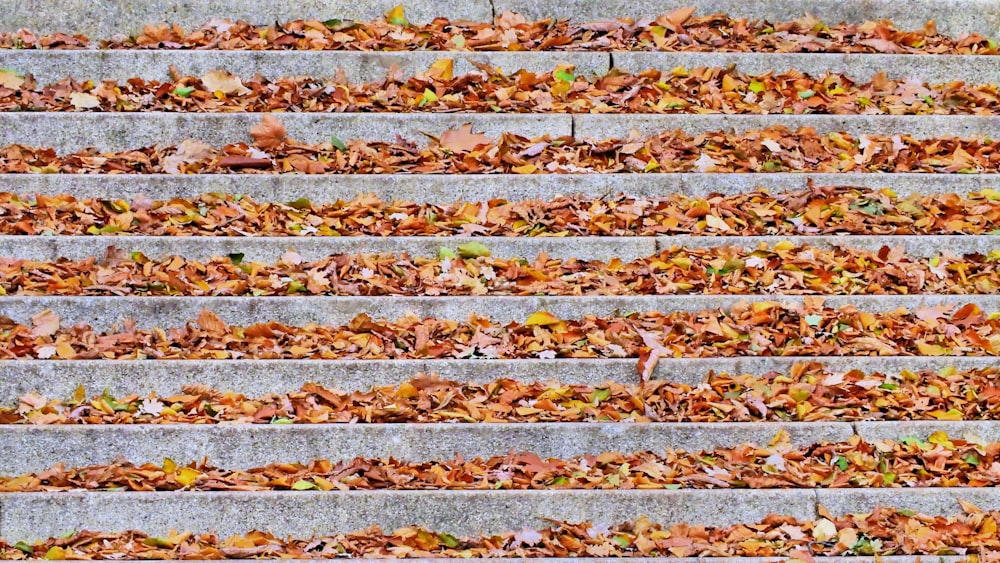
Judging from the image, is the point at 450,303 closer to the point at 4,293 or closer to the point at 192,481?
the point at 192,481

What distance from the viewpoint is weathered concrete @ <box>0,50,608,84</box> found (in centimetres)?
609

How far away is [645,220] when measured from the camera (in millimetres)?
5539

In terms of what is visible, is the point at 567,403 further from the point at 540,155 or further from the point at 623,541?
the point at 540,155

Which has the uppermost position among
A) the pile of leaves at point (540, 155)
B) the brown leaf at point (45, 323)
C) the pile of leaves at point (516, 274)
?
the pile of leaves at point (540, 155)

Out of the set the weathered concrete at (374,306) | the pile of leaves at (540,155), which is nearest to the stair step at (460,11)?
the pile of leaves at (540,155)

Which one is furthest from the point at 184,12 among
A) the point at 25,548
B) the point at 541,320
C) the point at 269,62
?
the point at 25,548

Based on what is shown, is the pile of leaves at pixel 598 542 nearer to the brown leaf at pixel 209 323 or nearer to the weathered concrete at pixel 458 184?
the brown leaf at pixel 209 323

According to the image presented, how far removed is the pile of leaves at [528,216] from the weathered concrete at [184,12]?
4.27 ft

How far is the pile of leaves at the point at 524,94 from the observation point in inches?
236

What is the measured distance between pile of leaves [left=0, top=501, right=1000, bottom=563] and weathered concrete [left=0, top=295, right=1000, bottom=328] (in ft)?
3.35

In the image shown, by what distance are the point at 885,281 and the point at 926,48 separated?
1911mm

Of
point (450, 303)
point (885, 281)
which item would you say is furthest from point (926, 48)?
point (450, 303)

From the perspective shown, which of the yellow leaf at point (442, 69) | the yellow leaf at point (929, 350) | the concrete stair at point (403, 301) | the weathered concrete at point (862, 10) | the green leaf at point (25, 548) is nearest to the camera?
the green leaf at point (25, 548)

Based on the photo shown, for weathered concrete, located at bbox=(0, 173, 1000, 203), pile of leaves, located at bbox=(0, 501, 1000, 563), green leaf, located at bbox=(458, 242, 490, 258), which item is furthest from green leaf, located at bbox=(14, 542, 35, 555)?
green leaf, located at bbox=(458, 242, 490, 258)
